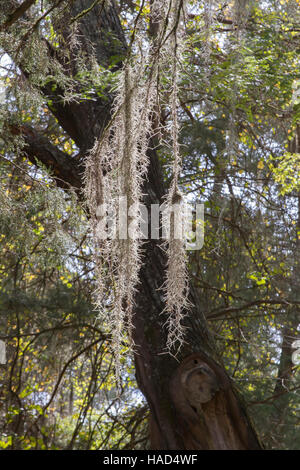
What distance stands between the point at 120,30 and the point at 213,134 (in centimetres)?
131

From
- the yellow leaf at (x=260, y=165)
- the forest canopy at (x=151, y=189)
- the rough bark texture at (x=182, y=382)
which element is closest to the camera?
the forest canopy at (x=151, y=189)

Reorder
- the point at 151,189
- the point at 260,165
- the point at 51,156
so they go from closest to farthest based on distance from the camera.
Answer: the point at 151,189 < the point at 51,156 < the point at 260,165

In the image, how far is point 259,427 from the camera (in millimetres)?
5426

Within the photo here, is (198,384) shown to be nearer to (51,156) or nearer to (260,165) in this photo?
(51,156)

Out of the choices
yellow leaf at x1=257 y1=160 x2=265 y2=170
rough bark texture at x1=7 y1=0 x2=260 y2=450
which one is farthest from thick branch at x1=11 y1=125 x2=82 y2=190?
yellow leaf at x1=257 y1=160 x2=265 y2=170

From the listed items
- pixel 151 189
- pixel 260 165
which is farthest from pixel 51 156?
pixel 260 165

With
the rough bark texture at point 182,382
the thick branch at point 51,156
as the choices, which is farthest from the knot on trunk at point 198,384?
the thick branch at point 51,156

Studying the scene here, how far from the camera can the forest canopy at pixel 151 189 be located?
6.47 feet

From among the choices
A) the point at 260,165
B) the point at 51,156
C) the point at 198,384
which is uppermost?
the point at 260,165

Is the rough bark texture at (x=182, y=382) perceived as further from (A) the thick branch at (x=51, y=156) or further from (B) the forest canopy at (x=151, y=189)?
(A) the thick branch at (x=51, y=156)

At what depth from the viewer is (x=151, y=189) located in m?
3.17

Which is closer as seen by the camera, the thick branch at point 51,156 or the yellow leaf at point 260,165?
the thick branch at point 51,156
